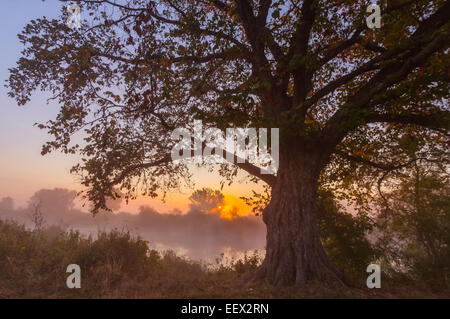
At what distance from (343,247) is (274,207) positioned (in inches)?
217

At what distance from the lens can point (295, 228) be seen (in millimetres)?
7973

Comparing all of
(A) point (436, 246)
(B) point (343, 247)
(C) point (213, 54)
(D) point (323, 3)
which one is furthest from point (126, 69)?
(A) point (436, 246)

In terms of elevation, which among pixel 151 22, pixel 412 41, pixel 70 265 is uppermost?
pixel 151 22

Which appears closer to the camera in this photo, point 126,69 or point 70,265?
point 70,265

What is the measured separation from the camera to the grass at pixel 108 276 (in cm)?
676

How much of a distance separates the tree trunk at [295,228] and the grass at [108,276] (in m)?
0.57

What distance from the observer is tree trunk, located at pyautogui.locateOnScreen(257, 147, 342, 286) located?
759 centimetres

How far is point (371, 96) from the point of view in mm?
7453

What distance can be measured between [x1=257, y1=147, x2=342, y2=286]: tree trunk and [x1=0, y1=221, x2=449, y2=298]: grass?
57 centimetres

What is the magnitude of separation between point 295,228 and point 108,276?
5.75 metres

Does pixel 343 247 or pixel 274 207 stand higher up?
pixel 274 207

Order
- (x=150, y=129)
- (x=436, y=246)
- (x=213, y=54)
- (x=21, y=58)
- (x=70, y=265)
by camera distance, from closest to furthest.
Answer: (x=70, y=265) → (x=21, y=58) → (x=213, y=54) → (x=150, y=129) → (x=436, y=246)
